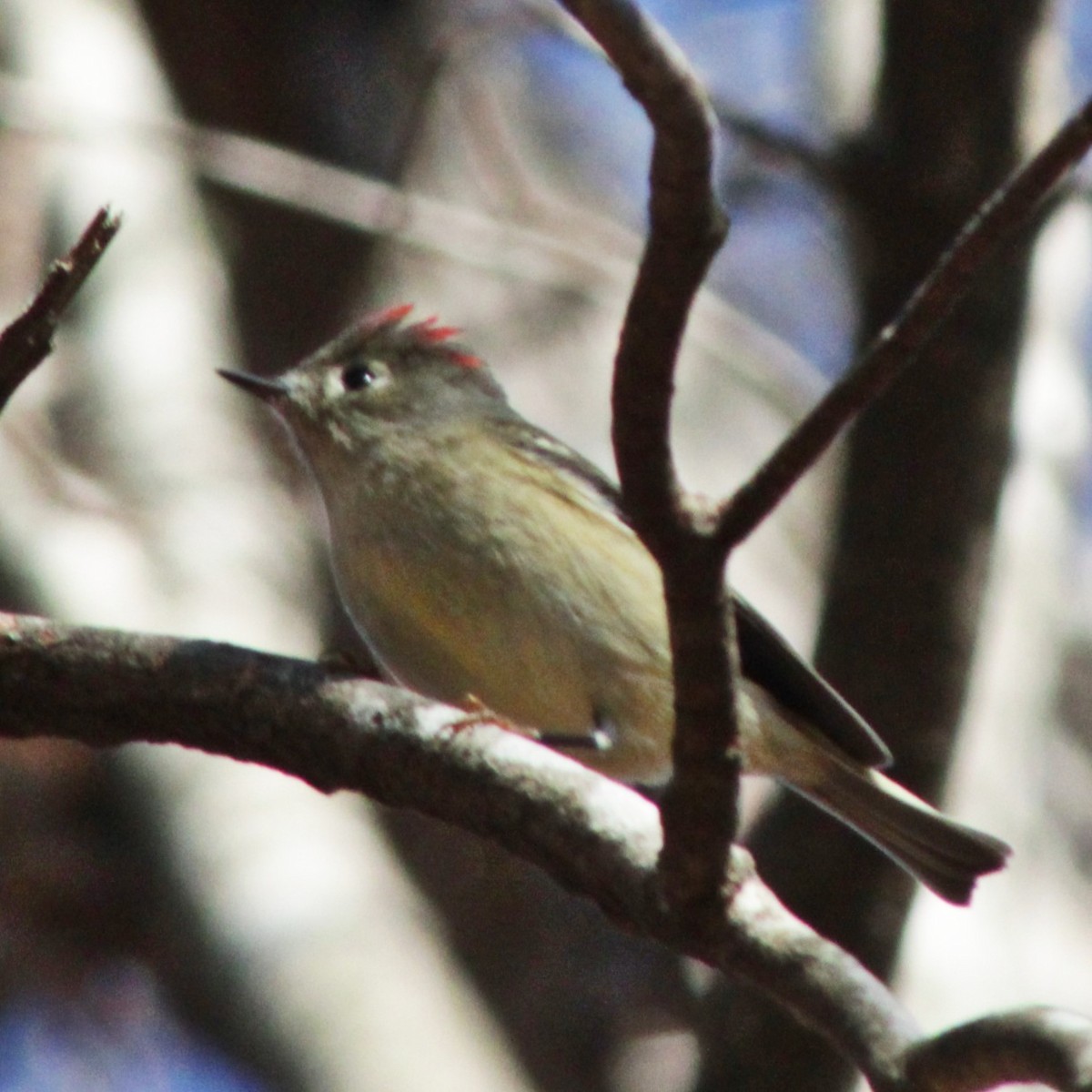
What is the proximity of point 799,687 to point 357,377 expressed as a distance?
5.19 ft

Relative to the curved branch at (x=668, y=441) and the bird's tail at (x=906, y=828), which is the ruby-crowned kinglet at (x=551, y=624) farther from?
the curved branch at (x=668, y=441)

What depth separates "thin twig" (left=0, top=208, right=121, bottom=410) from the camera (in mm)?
2637

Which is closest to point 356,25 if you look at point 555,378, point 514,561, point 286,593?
point 555,378

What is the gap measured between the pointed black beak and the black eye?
19cm

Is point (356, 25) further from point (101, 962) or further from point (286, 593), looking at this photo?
point (101, 962)

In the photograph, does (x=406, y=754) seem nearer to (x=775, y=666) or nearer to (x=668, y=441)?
(x=668, y=441)

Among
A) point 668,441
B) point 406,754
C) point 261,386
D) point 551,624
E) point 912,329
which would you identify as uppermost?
point 261,386

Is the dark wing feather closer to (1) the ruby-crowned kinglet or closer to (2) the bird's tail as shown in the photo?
(1) the ruby-crowned kinglet

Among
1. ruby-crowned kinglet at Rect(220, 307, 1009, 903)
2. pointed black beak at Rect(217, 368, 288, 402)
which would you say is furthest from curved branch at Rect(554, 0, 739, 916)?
pointed black beak at Rect(217, 368, 288, 402)

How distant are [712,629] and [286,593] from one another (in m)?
4.29

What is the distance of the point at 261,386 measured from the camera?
460cm

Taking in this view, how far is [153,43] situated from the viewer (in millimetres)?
8188

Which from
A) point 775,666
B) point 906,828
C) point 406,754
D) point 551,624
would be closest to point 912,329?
point 406,754

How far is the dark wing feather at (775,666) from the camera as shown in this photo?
3746mm
